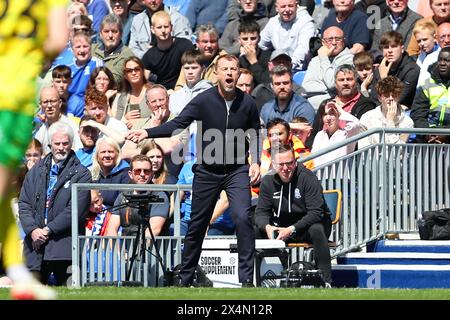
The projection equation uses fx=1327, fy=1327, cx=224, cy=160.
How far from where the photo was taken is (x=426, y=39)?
17.4 metres

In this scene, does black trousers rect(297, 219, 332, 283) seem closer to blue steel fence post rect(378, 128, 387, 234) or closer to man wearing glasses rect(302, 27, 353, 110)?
blue steel fence post rect(378, 128, 387, 234)

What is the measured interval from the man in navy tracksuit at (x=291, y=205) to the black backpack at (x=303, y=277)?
0.35m

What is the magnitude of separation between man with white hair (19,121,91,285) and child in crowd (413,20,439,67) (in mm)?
4827

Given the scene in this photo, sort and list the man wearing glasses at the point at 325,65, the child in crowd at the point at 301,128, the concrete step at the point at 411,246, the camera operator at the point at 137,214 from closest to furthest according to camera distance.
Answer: the concrete step at the point at 411,246 < the camera operator at the point at 137,214 < the child in crowd at the point at 301,128 < the man wearing glasses at the point at 325,65

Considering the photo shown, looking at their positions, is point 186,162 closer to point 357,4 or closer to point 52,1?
point 357,4

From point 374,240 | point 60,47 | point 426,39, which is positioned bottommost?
point 374,240

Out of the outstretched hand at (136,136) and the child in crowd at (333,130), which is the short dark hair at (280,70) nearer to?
the child in crowd at (333,130)

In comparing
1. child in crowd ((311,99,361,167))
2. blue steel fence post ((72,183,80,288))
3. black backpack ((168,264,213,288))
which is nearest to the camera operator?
blue steel fence post ((72,183,80,288))

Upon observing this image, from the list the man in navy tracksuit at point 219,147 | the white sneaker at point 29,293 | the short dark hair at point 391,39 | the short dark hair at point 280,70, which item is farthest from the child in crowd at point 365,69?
the white sneaker at point 29,293

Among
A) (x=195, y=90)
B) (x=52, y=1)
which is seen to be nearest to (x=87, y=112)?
(x=195, y=90)

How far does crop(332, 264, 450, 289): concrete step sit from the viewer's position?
14.8 meters

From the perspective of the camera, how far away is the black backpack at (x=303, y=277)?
45.4 ft

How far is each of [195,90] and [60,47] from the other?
10.1m

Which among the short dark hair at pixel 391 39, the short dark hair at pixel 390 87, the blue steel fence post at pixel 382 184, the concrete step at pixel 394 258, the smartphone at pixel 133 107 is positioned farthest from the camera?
the smartphone at pixel 133 107
